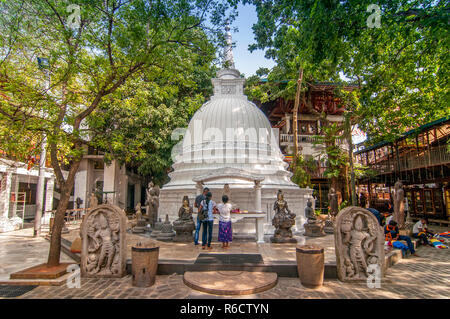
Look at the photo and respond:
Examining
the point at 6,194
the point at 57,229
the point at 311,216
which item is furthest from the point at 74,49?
the point at 6,194

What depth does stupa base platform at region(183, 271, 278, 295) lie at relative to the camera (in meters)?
5.07

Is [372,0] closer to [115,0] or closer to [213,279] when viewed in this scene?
[115,0]

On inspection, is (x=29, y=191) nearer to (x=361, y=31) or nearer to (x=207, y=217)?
(x=207, y=217)

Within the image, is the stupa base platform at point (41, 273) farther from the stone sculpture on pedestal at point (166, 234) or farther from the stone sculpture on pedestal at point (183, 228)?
the stone sculpture on pedestal at point (166, 234)

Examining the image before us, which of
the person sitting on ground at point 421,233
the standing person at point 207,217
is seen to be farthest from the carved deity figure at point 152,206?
the person sitting on ground at point 421,233

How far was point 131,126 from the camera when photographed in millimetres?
20672

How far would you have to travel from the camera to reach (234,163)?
530 inches

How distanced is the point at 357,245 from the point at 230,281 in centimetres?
303

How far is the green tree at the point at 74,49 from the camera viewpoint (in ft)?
21.6

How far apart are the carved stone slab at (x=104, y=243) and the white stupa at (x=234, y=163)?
4422 mm

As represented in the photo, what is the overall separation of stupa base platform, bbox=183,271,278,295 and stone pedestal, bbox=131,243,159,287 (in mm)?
765

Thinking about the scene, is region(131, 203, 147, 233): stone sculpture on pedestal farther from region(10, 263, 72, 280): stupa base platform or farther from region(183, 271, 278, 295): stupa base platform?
region(183, 271, 278, 295): stupa base platform

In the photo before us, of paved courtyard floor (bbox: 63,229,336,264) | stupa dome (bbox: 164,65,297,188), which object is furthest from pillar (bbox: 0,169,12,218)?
paved courtyard floor (bbox: 63,229,336,264)

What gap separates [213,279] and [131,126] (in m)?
17.5
